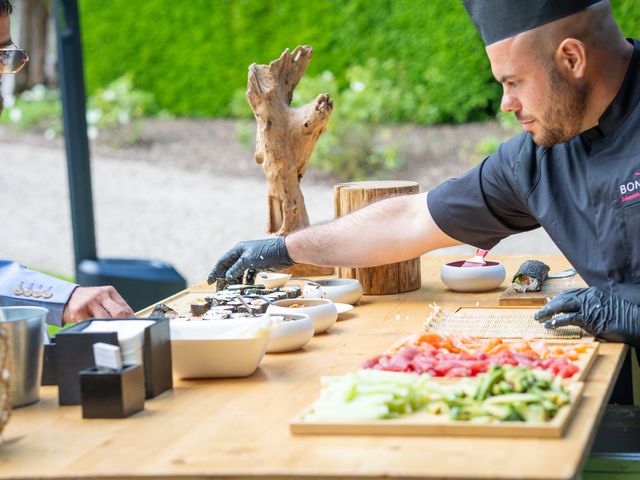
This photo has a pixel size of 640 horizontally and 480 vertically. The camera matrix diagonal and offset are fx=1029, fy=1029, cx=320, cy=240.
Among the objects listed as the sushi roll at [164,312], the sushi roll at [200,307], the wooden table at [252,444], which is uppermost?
the sushi roll at [200,307]

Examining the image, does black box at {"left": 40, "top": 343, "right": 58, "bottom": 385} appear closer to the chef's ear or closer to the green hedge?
the chef's ear

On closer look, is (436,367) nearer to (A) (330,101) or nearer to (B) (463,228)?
(B) (463,228)

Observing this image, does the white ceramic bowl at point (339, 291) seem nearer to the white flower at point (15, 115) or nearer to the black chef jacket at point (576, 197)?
the black chef jacket at point (576, 197)

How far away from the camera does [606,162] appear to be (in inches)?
92.3

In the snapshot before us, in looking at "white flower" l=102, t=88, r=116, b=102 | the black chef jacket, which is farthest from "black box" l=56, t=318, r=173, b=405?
"white flower" l=102, t=88, r=116, b=102

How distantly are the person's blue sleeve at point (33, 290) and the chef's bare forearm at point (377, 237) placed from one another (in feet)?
2.31

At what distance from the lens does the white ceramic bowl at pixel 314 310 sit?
7.34ft

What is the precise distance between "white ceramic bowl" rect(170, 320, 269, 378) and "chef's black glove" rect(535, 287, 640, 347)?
65 centimetres

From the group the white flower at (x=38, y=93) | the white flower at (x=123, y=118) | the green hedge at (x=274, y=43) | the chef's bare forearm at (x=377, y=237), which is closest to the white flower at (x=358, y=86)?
the green hedge at (x=274, y=43)

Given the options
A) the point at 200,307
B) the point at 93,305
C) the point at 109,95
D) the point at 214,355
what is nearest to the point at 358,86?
the point at 109,95

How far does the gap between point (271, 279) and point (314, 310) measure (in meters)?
0.55

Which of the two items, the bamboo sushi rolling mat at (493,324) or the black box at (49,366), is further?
the bamboo sushi rolling mat at (493,324)

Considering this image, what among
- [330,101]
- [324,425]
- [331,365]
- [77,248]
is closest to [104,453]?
[324,425]

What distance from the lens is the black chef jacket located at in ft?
7.45
